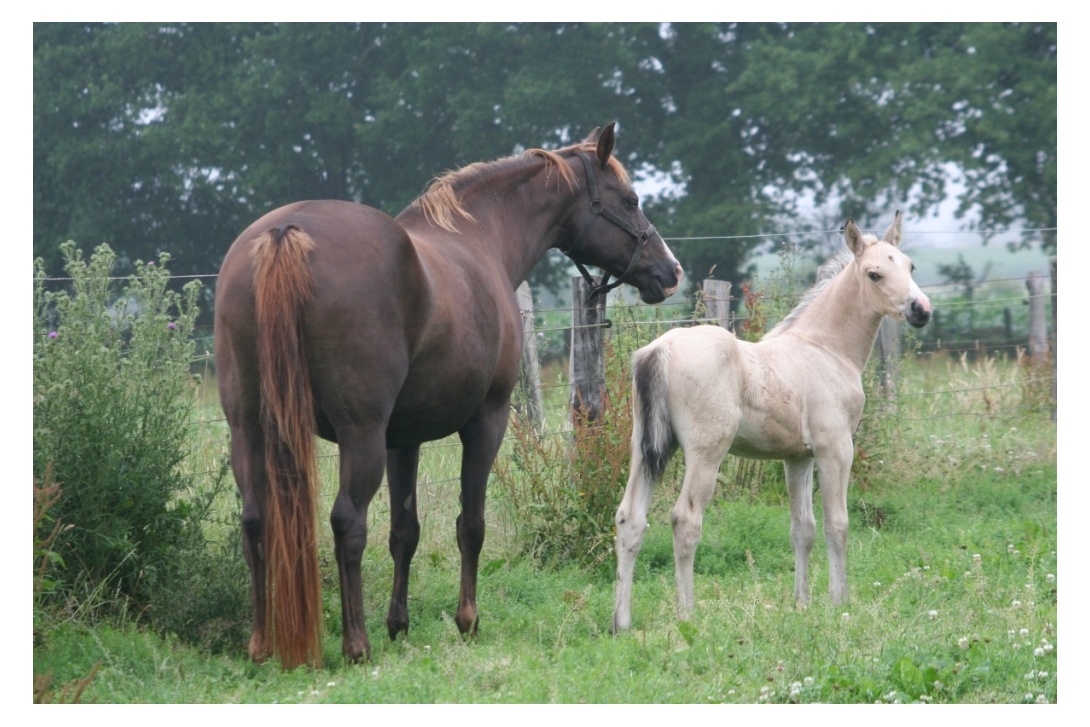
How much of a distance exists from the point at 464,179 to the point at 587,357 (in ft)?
7.26

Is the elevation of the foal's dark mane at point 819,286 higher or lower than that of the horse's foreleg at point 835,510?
higher

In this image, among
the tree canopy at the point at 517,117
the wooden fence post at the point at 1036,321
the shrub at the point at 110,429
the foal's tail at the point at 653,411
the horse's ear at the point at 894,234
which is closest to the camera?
the shrub at the point at 110,429

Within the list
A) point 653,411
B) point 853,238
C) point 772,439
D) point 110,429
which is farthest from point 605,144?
point 110,429

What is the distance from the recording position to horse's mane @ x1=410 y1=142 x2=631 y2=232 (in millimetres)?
5199

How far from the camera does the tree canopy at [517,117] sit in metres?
18.8

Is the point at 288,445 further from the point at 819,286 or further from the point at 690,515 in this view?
the point at 819,286

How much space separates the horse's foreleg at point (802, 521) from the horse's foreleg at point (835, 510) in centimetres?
12

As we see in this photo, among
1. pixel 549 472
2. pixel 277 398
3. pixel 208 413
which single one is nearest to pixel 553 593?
pixel 549 472

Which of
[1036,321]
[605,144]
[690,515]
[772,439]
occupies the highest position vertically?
[605,144]

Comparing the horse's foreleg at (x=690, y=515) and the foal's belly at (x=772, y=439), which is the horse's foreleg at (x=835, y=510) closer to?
the foal's belly at (x=772, y=439)

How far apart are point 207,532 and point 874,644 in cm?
362

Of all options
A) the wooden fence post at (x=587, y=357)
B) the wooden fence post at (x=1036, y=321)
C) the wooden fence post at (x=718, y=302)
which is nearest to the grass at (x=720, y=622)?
the wooden fence post at (x=587, y=357)

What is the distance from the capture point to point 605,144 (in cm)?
568

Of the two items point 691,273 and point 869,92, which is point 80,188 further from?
point 869,92
